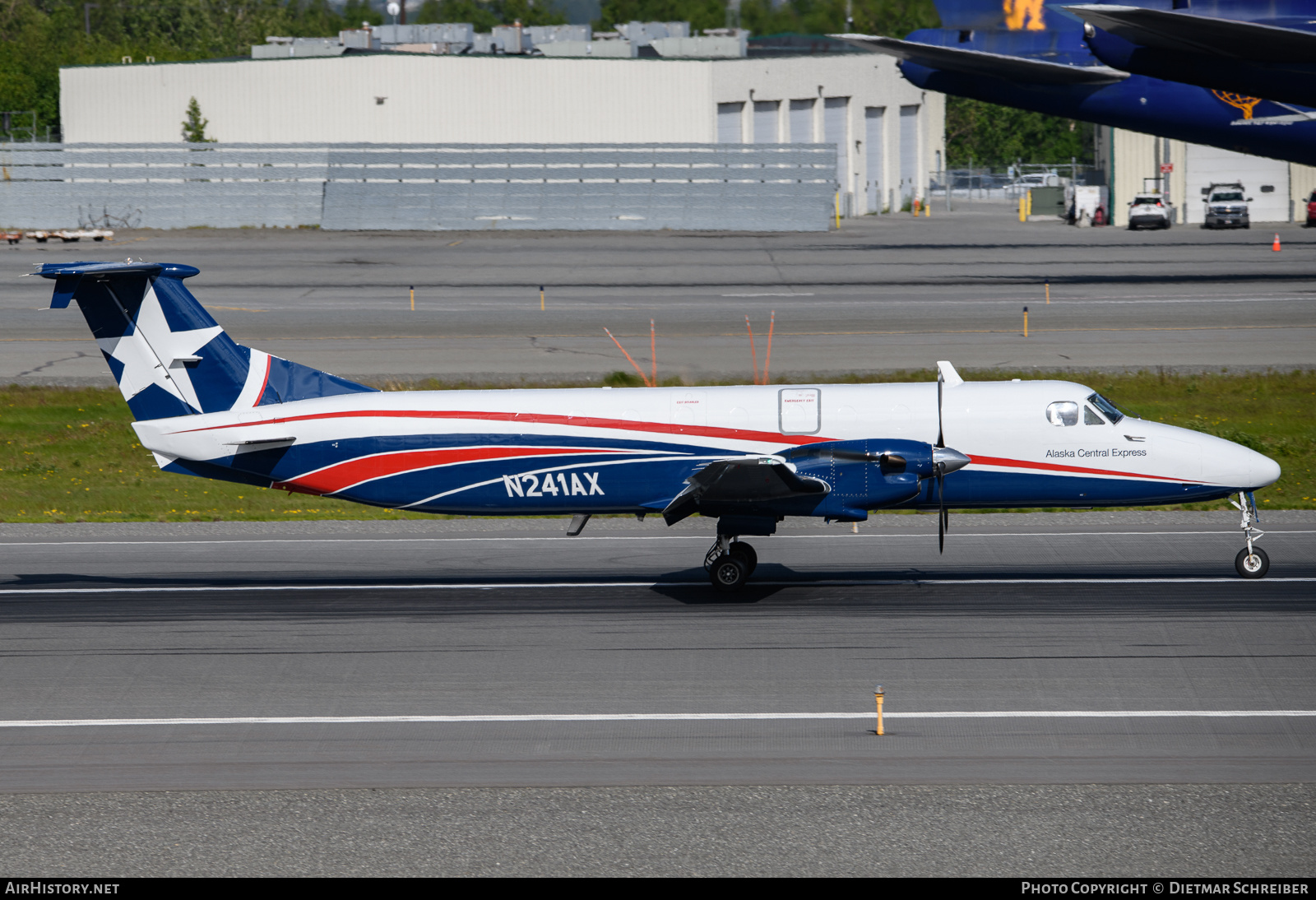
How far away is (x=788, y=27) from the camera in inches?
3674

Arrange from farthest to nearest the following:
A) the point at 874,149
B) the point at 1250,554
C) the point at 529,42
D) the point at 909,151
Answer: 1. the point at 909,151
2. the point at 874,149
3. the point at 529,42
4. the point at 1250,554

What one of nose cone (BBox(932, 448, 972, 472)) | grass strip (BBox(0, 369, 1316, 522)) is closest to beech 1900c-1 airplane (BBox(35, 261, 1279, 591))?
nose cone (BBox(932, 448, 972, 472))

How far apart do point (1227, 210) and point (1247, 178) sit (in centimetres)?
775

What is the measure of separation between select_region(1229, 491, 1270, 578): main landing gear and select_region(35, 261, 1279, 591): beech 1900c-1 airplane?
0.03 m

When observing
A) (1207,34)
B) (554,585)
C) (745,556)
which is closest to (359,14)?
(1207,34)

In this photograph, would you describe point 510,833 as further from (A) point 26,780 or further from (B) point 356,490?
(B) point 356,490

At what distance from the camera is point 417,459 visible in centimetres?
Result: 1842

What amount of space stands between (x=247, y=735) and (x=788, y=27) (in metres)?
87.6

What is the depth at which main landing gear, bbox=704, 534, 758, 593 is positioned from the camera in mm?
18375

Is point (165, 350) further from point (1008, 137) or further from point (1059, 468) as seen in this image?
point (1008, 137)

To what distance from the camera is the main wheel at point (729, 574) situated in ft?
60.3

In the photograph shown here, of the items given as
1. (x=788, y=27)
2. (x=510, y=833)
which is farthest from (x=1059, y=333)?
(x=788, y=27)

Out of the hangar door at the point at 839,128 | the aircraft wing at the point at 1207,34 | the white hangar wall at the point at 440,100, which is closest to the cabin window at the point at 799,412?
the aircraft wing at the point at 1207,34

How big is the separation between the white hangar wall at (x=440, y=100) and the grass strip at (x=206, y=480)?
50.1 metres
